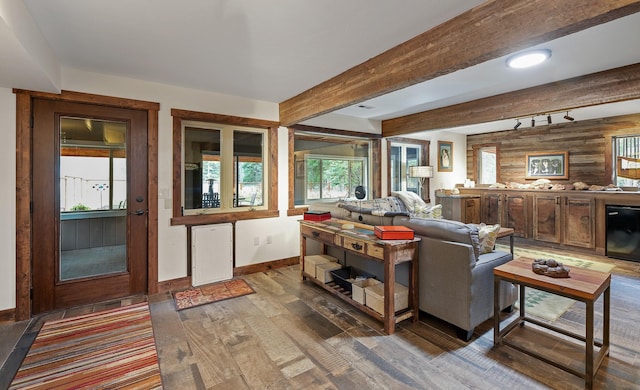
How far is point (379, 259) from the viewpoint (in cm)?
249

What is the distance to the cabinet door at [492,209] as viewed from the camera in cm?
604

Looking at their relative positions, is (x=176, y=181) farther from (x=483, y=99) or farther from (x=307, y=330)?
(x=483, y=99)

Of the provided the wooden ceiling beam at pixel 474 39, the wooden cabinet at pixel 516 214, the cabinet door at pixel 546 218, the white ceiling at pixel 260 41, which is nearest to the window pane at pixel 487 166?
the wooden cabinet at pixel 516 214

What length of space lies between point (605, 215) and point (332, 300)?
188 inches

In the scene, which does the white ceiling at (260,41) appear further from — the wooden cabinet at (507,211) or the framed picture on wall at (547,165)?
the framed picture on wall at (547,165)

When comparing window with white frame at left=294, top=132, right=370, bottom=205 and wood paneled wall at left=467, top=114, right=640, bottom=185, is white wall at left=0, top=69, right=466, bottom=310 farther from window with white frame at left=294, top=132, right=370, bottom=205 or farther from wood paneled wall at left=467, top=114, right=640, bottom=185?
wood paneled wall at left=467, top=114, right=640, bottom=185

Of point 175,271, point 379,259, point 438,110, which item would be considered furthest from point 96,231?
point 438,110

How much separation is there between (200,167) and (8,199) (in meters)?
1.77

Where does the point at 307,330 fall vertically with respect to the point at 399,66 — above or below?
below

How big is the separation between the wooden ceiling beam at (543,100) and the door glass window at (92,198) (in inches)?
175

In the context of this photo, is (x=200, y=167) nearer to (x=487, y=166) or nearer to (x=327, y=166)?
(x=327, y=166)

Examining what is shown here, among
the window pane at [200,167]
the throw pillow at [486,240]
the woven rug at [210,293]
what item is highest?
the window pane at [200,167]

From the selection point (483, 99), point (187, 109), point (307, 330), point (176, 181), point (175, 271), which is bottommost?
point (307, 330)

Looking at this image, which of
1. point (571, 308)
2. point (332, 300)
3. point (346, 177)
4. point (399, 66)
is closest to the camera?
point (399, 66)
